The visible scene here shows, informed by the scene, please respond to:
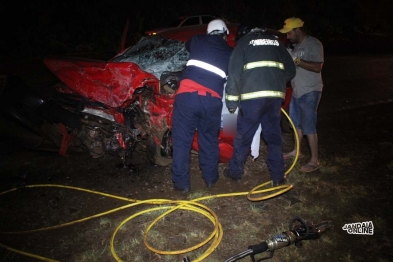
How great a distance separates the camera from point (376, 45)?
1421 centimetres

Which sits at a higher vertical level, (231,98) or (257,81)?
(257,81)

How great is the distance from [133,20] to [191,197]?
14911 mm

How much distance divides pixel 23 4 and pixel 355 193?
1646cm

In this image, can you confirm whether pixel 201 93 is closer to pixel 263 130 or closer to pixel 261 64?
pixel 261 64

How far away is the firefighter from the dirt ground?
673mm

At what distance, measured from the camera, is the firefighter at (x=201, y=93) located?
327 centimetres

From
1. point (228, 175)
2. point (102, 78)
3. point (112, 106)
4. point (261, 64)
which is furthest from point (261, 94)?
point (102, 78)

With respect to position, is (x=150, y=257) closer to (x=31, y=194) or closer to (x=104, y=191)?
(x=104, y=191)

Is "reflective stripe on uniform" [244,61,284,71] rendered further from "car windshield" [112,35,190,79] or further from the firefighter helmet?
"car windshield" [112,35,190,79]

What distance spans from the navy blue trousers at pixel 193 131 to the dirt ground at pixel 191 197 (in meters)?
0.28

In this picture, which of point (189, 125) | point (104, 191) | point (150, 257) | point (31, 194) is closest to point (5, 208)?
point (31, 194)

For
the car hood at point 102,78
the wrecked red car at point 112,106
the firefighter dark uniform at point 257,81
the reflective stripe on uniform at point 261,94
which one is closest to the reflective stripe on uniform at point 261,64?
the firefighter dark uniform at point 257,81

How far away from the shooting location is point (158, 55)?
4309 millimetres

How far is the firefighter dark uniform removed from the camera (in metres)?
3.18
